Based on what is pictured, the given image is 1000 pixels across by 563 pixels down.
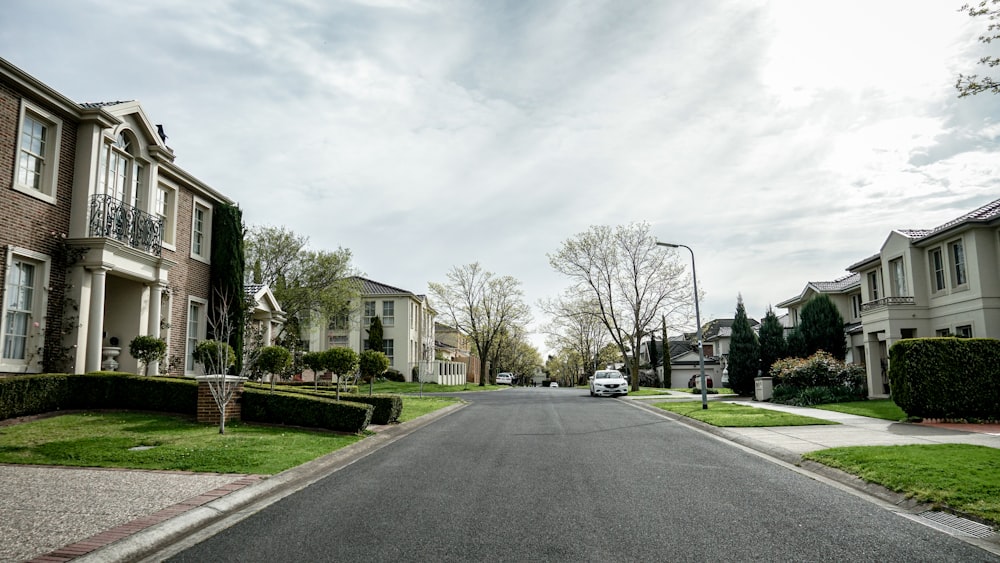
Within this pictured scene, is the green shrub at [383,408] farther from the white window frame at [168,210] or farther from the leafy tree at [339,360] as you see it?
the white window frame at [168,210]

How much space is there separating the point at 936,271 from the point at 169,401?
1065 inches

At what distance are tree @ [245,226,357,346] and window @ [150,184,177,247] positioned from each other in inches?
695

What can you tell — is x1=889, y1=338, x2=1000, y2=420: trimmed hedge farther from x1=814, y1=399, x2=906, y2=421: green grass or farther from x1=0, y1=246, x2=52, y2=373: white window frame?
x1=0, y1=246, x2=52, y2=373: white window frame

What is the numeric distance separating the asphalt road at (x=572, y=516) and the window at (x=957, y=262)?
59.7ft

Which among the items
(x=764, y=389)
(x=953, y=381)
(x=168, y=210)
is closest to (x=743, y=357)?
(x=764, y=389)

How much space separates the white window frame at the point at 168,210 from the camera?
797 inches

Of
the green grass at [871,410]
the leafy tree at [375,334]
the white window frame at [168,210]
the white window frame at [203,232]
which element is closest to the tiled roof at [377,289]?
the leafy tree at [375,334]

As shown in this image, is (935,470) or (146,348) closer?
(935,470)

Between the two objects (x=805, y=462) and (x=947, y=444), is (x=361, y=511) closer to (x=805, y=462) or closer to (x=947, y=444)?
(x=805, y=462)

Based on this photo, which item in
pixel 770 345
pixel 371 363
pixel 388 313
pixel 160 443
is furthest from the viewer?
pixel 388 313

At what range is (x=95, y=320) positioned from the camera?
50.4 ft

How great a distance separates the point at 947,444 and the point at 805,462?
294 cm

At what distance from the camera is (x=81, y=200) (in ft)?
51.2

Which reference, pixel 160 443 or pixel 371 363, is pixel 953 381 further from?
pixel 160 443
